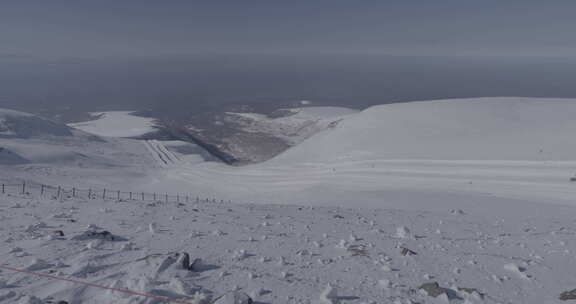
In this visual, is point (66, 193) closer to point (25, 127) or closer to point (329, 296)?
point (329, 296)

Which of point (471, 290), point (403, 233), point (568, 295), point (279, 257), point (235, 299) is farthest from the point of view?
point (403, 233)

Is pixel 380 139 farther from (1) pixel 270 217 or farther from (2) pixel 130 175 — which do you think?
(1) pixel 270 217

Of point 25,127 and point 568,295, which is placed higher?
point 25,127

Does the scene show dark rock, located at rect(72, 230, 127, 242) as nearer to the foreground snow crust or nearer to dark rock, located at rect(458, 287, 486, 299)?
the foreground snow crust

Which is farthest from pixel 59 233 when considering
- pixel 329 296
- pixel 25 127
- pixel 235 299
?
pixel 25 127

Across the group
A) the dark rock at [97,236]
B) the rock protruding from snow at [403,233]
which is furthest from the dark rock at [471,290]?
the dark rock at [97,236]

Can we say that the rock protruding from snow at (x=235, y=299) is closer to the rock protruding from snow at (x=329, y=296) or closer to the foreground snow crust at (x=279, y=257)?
the foreground snow crust at (x=279, y=257)

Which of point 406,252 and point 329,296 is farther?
point 406,252
